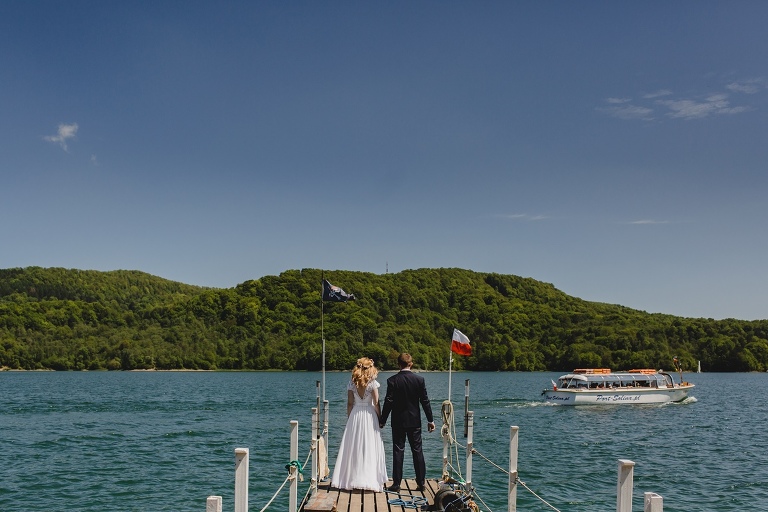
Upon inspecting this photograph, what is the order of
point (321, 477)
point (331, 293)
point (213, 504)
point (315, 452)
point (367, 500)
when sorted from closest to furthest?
point (213, 504), point (367, 500), point (315, 452), point (321, 477), point (331, 293)

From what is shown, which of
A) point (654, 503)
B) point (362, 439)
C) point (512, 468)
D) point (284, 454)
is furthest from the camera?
point (284, 454)

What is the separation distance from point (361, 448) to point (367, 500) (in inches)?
31.7

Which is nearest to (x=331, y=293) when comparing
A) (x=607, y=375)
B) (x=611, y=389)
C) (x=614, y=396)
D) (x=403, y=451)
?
(x=403, y=451)

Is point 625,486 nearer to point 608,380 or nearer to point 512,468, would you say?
point 512,468

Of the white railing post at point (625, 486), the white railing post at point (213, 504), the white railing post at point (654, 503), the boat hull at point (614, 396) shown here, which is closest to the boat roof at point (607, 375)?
the boat hull at point (614, 396)

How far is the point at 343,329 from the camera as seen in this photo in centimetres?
13625

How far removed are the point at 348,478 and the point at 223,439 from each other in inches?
928

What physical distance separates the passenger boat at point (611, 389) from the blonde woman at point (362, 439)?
47151mm

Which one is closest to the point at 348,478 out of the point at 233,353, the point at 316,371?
the point at 316,371

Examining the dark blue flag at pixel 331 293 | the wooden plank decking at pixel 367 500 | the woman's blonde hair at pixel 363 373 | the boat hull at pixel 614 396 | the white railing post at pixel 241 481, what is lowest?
the boat hull at pixel 614 396

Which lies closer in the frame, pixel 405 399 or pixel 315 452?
pixel 405 399

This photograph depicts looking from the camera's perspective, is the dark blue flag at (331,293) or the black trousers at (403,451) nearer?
the black trousers at (403,451)

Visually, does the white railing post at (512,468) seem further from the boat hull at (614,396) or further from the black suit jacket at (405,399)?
the boat hull at (614,396)

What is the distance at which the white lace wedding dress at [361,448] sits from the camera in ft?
35.0
